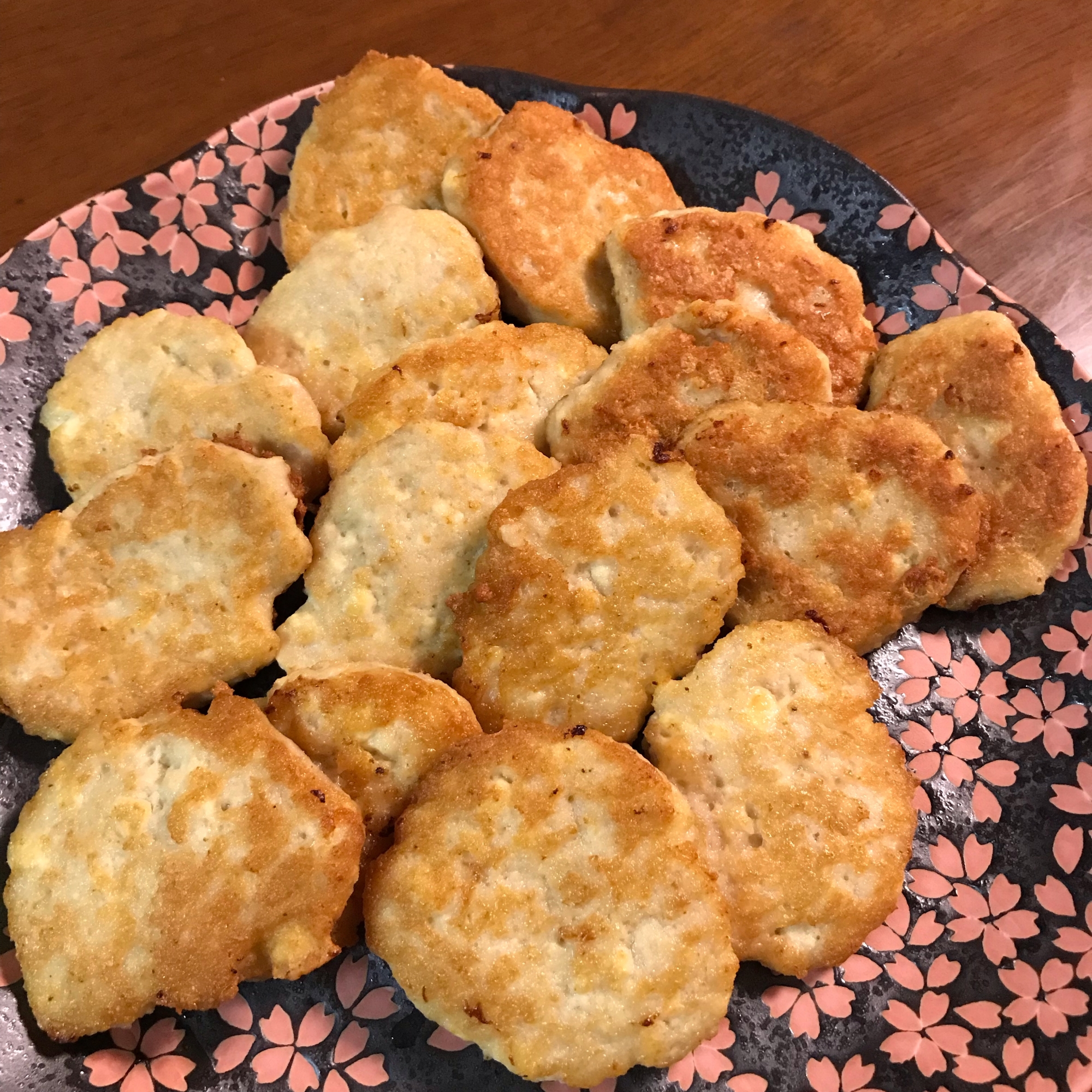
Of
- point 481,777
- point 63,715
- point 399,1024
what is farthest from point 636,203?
point 399,1024

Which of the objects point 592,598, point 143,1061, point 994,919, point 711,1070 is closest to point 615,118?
point 592,598

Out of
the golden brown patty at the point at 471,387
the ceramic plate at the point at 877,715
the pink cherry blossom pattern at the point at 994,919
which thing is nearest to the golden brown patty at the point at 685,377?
the golden brown patty at the point at 471,387

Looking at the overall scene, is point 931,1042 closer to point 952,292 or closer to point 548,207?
point 952,292

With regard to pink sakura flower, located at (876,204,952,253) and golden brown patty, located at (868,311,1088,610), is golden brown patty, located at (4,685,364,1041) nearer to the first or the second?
golden brown patty, located at (868,311,1088,610)

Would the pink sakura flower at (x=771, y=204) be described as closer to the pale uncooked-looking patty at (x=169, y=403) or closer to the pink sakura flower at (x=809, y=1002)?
the pale uncooked-looking patty at (x=169, y=403)

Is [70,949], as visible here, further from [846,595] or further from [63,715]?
[846,595]

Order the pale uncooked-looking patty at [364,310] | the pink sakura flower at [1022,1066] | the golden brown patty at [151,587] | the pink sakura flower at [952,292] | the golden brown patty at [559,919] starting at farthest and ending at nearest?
the pink sakura flower at [952,292], the pale uncooked-looking patty at [364,310], the golden brown patty at [151,587], the pink sakura flower at [1022,1066], the golden brown patty at [559,919]
